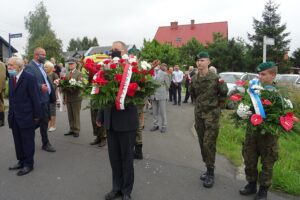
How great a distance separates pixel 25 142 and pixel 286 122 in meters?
4.11

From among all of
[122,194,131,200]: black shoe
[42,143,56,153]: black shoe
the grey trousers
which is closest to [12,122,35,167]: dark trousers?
[42,143,56,153]: black shoe

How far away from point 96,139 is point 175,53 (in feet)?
77.5

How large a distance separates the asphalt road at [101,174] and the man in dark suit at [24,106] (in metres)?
0.48

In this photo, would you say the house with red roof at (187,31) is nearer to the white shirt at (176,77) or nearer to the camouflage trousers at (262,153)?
the white shirt at (176,77)

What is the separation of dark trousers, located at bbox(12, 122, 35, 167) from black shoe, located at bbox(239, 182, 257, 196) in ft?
11.5

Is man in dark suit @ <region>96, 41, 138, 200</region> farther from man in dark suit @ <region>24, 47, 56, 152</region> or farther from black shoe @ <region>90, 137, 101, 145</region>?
black shoe @ <region>90, 137, 101, 145</region>

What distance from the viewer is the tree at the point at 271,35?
3566 cm

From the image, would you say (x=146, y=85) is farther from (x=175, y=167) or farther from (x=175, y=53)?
(x=175, y=53)

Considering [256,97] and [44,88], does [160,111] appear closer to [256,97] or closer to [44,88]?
[44,88]

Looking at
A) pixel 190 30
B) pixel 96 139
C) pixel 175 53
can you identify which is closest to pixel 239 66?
pixel 175 53

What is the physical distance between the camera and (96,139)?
7285 millimetres

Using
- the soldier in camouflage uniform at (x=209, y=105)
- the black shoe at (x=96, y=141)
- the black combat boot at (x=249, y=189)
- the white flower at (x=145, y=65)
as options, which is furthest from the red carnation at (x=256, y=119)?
the black shoe at (x=96, y=141)

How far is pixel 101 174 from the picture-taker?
207 inches

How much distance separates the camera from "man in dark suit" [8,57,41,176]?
5223 millimetres
